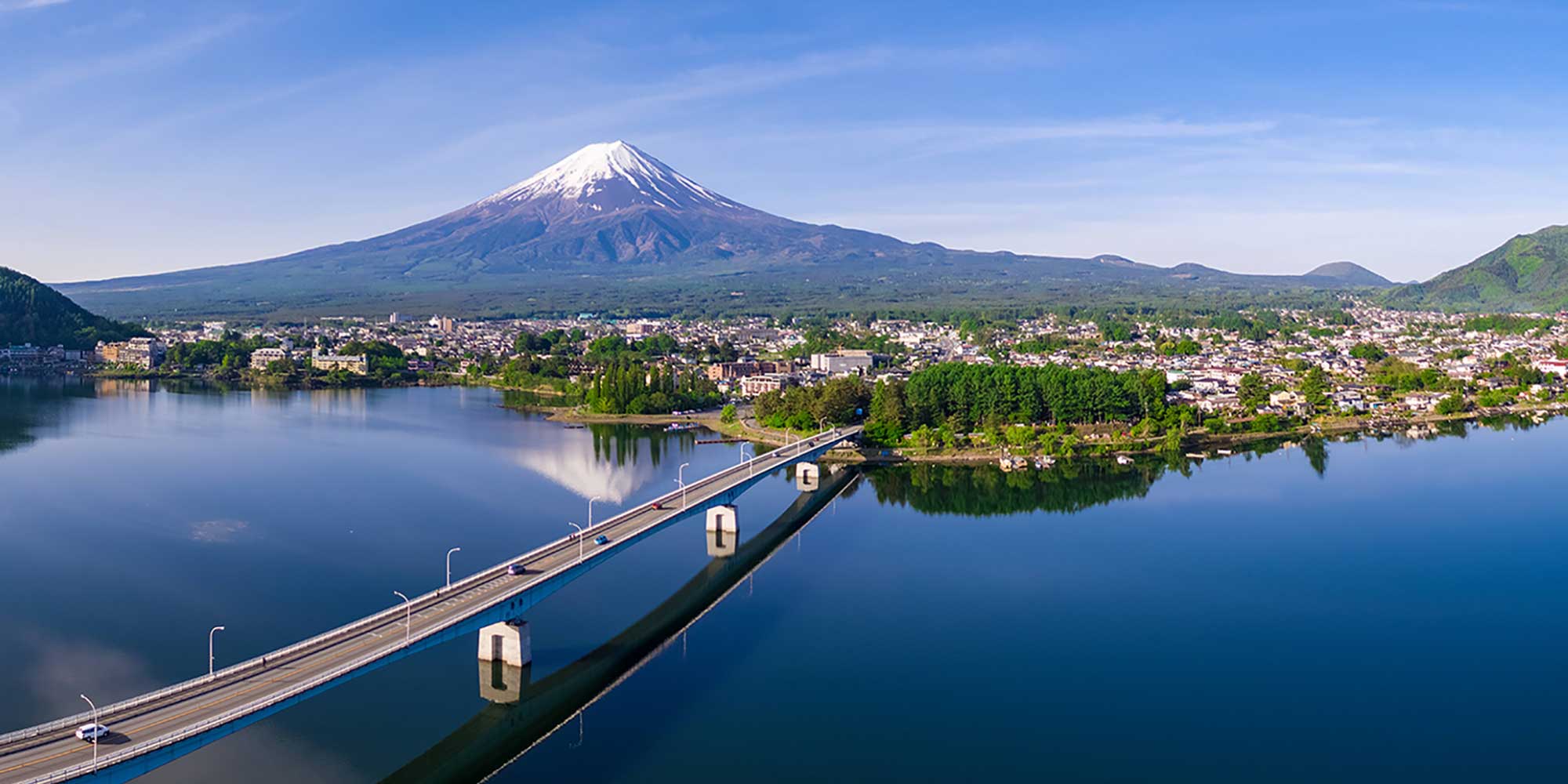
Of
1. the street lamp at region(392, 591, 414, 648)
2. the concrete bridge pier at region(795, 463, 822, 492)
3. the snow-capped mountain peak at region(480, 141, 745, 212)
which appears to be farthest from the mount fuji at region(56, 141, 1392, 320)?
the street lamp at region(392, 591, 414, 648)

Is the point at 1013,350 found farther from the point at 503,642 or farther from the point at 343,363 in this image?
the point at 503,642

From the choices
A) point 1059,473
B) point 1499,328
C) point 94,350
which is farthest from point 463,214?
point 1059,473

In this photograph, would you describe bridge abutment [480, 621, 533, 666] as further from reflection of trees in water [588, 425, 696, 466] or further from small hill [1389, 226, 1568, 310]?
small hill [1389, 226, 1568, 310]

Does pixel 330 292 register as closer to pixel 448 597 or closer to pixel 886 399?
pixel 886 399

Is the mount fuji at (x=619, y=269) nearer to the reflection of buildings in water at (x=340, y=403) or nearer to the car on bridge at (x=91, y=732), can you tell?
the reflection of buildings in water at (x=340, y=403)

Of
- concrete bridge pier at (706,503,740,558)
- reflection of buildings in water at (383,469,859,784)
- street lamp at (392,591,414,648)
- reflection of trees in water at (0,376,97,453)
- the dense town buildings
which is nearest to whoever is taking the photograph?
reflection of buildings in water at (383,469,859,784)
